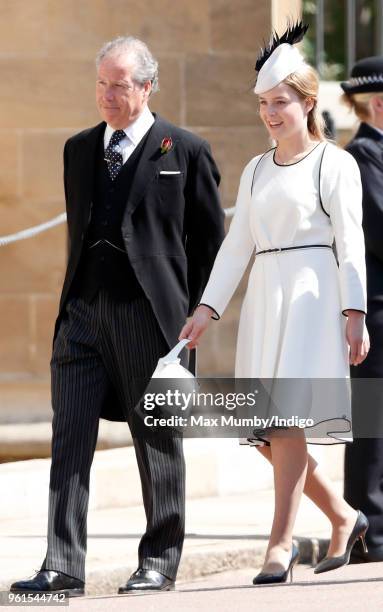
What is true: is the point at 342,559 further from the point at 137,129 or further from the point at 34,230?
the point at 34,230

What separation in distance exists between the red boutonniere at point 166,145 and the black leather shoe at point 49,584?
1466 millimetres

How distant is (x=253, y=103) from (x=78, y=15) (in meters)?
1.02

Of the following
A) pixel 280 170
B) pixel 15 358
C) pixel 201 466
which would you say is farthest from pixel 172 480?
pixel 15 358

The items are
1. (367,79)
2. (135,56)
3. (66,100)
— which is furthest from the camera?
(66,100)

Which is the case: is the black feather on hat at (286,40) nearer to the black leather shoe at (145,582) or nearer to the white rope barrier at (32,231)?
the black leather shoe at (145,582)

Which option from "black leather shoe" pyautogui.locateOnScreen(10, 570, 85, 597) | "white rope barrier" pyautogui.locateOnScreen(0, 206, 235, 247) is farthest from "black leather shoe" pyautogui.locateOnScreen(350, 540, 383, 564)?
"white rope barrier" pyautogui.locateOnScreen(0, 206, 235, 247)

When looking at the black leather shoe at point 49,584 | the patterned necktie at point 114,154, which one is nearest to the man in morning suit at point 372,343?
the patterned necktie at point 114,154

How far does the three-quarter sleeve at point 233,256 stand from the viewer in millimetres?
6500

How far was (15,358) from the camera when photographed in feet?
33.6

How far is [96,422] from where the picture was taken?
6625mm

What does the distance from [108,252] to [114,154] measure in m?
0.35

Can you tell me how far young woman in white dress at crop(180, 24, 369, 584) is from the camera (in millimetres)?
6301

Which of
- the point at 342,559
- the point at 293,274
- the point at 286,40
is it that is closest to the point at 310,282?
the point at 293,274

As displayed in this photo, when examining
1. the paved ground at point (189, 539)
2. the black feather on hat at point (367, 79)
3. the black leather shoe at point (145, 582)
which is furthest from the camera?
the black feather on hat at point (367, 79)
